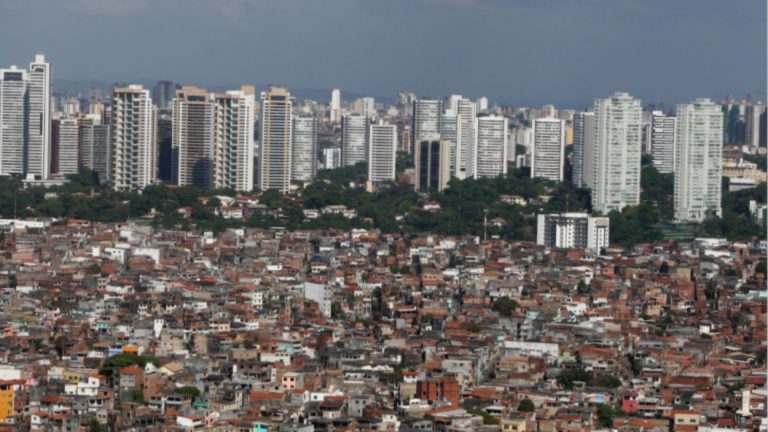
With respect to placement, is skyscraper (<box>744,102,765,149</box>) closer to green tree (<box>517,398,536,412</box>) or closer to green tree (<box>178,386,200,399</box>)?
green tree (<box>517,398,536,412</box>)

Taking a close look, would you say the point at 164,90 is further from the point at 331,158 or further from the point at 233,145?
the point at 233,145

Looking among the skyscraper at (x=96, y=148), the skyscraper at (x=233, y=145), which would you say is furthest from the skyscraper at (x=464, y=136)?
the skyscraper at (x=96, y=148)

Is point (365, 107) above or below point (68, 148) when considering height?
above

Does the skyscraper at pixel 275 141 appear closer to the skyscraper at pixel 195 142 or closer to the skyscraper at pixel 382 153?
the skyscraper at pixel 195 142

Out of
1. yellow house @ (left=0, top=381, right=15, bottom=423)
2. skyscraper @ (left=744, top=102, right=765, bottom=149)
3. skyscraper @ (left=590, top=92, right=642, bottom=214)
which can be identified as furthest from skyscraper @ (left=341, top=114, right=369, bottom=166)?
yellow house @ (left=0, top=381, right=15, bottom=423)

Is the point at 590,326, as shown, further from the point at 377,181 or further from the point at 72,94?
the point at 72,94

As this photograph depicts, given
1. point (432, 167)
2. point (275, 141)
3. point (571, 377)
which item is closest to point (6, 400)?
point (571, 377)
